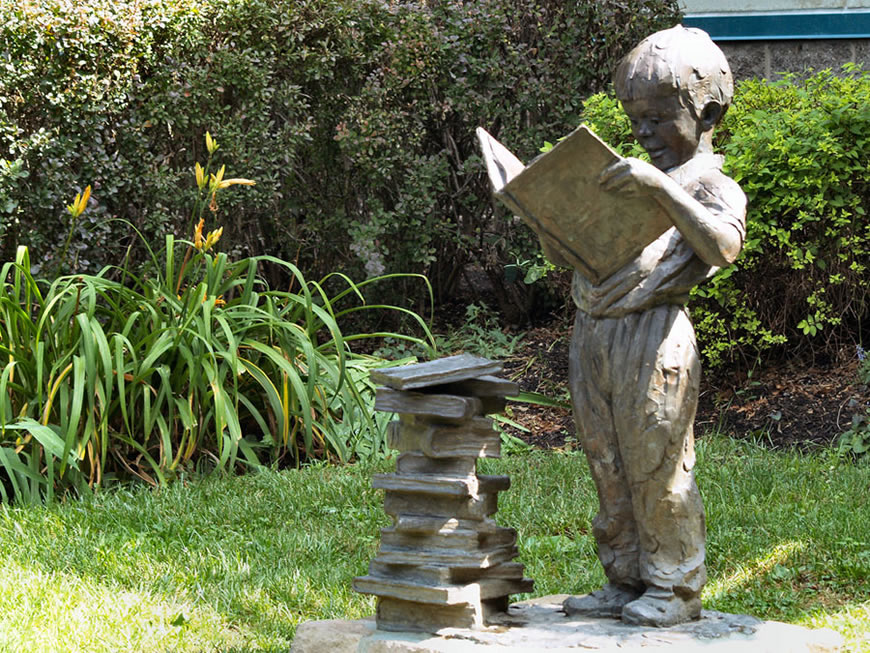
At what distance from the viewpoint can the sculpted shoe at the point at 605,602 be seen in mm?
3512

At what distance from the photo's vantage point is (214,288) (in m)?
6.28

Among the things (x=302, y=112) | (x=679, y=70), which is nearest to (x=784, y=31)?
(x=302, y=112)

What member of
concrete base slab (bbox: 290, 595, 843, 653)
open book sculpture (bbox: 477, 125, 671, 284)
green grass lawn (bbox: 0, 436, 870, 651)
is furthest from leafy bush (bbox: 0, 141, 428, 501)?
open book sculpture (bbox: 477, 125, 671, 284)

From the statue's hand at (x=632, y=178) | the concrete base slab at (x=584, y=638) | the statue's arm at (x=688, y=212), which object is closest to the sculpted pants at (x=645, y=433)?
the concrete base slab at (x=584, y=638)

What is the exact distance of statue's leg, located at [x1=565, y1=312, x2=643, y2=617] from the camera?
338 centimetres

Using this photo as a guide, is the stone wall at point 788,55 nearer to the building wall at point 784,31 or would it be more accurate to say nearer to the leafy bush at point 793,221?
the building wall at point 784,31

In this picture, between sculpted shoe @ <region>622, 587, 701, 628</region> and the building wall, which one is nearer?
sculpted shoe @ <region>622, 587, 701, 628</region>

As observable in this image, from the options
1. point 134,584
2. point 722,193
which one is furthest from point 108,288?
point 722,193

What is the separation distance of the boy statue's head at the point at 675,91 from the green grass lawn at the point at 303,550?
1.90 meters

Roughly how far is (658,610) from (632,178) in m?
1.29

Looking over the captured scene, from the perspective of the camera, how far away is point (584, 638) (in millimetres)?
3244

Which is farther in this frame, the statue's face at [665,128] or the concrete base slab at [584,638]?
the statue's face at [665,128]

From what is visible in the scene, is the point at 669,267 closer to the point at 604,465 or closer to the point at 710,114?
the point at 710,114

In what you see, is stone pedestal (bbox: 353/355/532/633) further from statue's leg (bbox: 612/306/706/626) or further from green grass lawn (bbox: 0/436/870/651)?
green grass lawn (bbox: 0/436/870/651)
